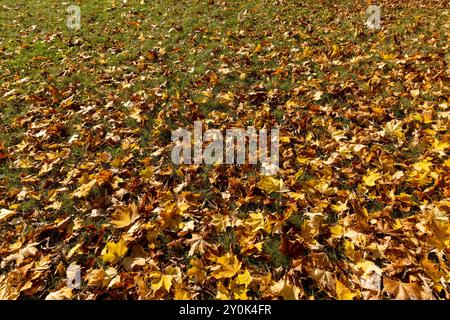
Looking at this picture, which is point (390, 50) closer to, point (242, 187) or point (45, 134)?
point (242, 187)

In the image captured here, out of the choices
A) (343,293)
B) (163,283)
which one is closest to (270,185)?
(343,293)

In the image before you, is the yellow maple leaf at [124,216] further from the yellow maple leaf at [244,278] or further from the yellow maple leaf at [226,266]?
the yellow maple leaf at [244,278]

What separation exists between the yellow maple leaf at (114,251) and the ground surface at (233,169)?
0.01 m

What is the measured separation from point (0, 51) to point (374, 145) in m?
7.45

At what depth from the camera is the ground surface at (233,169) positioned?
273 centimetres

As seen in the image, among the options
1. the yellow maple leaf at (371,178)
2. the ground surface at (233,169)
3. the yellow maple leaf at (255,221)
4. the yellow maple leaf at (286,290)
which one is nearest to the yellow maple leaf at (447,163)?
the ground surface at (233,169)

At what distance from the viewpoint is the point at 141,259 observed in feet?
9.43

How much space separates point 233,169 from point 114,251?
4.92 feet

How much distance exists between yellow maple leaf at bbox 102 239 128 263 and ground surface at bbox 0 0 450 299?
1 cm

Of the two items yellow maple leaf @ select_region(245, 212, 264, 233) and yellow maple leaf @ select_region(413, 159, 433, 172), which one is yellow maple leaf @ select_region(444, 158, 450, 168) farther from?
yellow maple leaf @ select_region(245, 212, 264, 233)

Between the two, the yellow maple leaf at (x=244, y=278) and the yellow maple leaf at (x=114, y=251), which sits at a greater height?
the yellow maple leaf at (x=114, y=251)

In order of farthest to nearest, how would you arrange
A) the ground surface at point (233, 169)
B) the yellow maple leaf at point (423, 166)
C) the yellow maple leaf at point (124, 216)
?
1. the yellow maple leaf at point (423, 166)
2. the yellow maple leaf at point (124, 216)
3. the ground surface at point (233, 169)

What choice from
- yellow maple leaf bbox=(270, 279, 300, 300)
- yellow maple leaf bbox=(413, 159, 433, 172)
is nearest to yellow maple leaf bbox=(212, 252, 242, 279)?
yellow maple leaf bbox=(270, 279, 300, 300)
